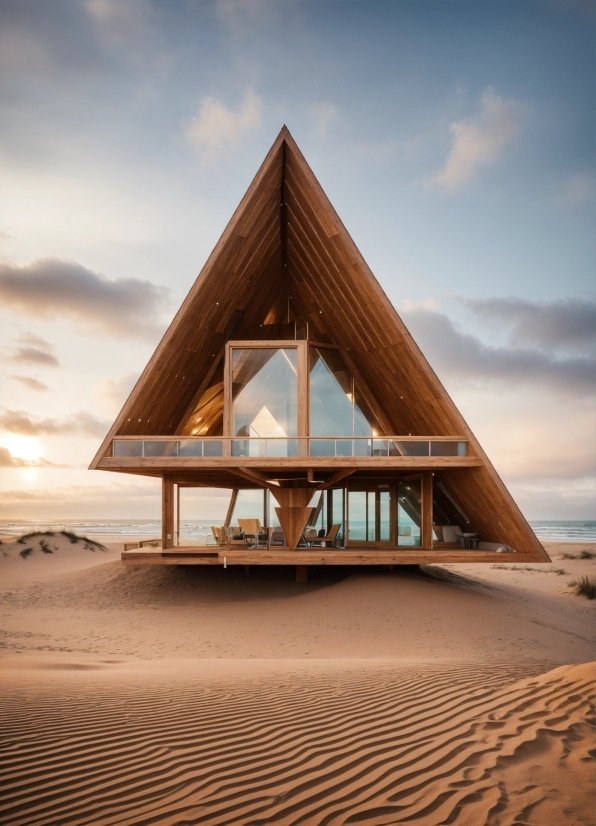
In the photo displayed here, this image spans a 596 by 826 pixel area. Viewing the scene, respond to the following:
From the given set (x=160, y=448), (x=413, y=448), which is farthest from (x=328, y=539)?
(x=160, y=448)

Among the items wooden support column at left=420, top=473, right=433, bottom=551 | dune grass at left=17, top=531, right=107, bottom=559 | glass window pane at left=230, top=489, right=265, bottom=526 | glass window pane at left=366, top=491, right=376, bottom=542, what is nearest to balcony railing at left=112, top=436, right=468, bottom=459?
wooden support column at left=420, top=473, right=433, bottom=551

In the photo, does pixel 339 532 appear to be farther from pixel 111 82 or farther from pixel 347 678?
pixel 111 82

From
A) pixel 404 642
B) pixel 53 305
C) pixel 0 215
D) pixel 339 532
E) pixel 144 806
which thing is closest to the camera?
pixel 144 806

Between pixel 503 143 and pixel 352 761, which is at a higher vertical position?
pixel 503 143

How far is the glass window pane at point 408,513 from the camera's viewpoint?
1780 centimetres

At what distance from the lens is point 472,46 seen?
9.15 meters

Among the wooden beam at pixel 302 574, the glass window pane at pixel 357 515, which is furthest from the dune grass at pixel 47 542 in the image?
the glass window pane at pixel 357 515

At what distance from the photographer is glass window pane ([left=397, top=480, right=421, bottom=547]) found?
701 inches

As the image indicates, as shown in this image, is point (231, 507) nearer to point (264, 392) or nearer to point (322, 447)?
point (264, 392)

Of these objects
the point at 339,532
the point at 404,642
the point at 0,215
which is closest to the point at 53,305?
the point at 0,215

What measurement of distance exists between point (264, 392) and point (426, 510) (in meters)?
5.91

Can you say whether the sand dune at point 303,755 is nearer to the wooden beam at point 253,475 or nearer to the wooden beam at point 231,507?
the wooden beam at point 253,475

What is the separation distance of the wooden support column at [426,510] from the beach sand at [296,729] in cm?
475

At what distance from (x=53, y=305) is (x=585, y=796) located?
25.9 meters
